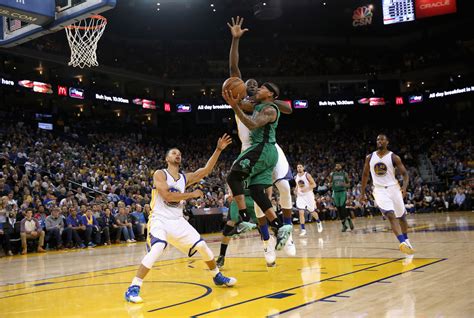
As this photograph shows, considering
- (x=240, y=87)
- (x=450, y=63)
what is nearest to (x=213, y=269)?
(x=240, y=87)

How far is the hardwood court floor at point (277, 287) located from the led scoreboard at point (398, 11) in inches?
900

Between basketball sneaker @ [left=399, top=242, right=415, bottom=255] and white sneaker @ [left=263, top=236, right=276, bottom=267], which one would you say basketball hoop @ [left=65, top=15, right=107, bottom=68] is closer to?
white sneaker @ [left=263, top=236, right=276, bottom=267]

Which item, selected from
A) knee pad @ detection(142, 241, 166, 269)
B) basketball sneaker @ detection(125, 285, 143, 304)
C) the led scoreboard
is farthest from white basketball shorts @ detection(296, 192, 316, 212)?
the led scoreboard

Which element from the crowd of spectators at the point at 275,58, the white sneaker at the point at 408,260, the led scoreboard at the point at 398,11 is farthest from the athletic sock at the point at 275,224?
the crowd of spectators at the point at 275,58

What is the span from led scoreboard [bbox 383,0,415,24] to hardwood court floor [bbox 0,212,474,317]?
75.0ft

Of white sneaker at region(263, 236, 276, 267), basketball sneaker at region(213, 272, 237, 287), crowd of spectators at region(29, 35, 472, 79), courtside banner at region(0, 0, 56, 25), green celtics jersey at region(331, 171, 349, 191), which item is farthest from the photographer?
crowd of spectators at region(29, 35, 472, 79)

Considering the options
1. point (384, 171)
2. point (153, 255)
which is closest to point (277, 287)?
point (153, 255)

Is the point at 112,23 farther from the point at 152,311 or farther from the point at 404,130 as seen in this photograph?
the point at 152,311

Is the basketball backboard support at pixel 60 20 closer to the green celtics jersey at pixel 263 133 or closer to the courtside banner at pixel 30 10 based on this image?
the courtside banner at pixel 30 10

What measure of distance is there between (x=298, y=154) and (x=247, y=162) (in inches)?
1080

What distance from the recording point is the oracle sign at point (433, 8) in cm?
2792

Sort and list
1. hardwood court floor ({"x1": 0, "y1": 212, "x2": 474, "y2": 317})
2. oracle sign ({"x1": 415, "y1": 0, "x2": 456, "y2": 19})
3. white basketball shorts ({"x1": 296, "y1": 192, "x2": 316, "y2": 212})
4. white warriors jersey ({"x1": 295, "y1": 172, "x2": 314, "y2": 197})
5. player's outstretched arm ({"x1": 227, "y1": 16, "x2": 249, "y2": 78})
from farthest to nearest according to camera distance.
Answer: oracle sign ({"x1": 415, "y1": 0, "x2": 456, "y2": 19})
white basketball shorts ({"x1": 296, "y1": 192, "x2": 316, "y2": 212})
white warriors jersey ({"x1": 295, "y1": 172, "x2": 314, "y2": 197})
player's outstretched arm ({"x1": 227, "y1": 16, "x2": 249, "y2": 78})
hardwood court floor ({"x1": 0, "y1": 212, "x2": 474, "y2": 317})

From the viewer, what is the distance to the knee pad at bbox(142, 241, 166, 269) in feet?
16.1

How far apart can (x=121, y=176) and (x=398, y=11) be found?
61.3ft
